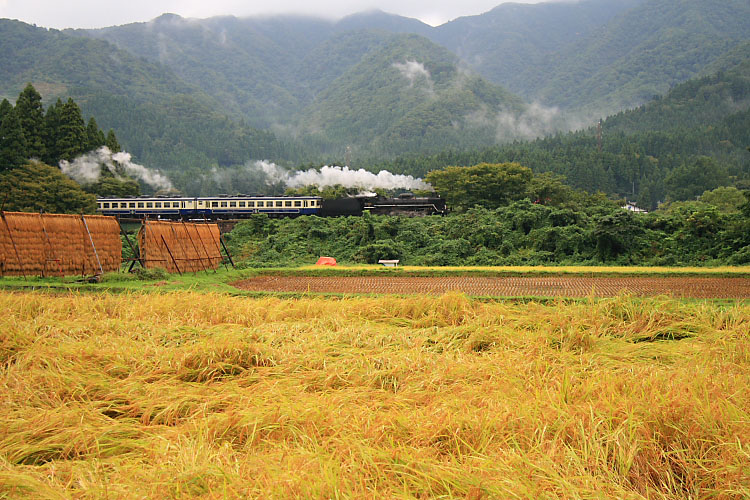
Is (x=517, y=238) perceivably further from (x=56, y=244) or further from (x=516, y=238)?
(x=56, y=244)

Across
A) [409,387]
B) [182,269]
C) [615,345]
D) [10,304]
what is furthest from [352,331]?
[182,269]

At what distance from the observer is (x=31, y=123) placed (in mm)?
35906

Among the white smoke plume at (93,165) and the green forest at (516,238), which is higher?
the white smoke plume at (93,165)

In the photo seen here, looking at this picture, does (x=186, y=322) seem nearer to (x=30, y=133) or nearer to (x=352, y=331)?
(x=352, y=331)

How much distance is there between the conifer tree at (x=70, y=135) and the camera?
36719 millimetres

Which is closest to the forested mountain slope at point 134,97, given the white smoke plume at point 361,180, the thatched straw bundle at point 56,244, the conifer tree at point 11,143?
the white smoke plume at point 361,180

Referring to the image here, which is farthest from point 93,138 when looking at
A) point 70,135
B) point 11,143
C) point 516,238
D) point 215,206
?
point 516,238

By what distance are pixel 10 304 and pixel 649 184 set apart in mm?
67149

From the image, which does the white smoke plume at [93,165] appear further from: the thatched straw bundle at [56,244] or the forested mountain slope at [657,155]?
the forested mountain slope at [657,155]

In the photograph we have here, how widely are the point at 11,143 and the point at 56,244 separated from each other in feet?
89.4

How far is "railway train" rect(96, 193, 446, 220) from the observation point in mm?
33312

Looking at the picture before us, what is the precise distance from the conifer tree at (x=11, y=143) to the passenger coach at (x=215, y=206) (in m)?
5.50

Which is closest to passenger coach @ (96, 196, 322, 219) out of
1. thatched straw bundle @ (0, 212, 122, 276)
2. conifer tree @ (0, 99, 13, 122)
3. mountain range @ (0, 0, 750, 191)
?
conifer tree @ (0, 99, 13, 122)

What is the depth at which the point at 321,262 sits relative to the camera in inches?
878
